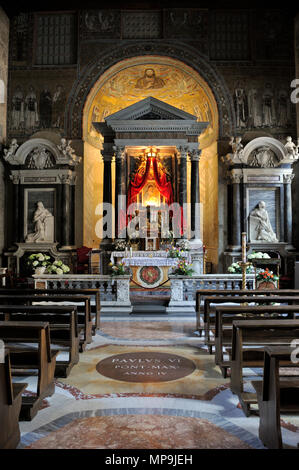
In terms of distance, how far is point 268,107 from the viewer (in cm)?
1525

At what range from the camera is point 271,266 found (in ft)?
45.8

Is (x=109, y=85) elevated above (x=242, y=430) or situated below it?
above

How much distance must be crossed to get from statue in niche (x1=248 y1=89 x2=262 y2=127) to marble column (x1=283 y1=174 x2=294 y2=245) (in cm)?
254

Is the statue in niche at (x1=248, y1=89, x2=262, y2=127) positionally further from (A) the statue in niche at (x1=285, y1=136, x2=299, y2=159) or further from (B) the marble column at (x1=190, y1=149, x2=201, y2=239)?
(B) the marble column at (x1=190, y1=149, x2=201, y2=239)

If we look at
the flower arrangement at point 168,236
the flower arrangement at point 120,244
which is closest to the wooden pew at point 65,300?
the flower arrangement at point 120,244

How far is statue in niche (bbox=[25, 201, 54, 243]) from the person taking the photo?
14602 mm

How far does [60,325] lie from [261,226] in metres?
10.2

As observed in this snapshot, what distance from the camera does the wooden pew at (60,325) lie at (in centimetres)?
490

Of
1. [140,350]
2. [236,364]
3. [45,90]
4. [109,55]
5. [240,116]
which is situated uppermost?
[109,55]

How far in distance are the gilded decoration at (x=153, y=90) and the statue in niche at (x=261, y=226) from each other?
3.59 m

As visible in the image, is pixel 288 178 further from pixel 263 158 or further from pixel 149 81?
pixel 149 81
